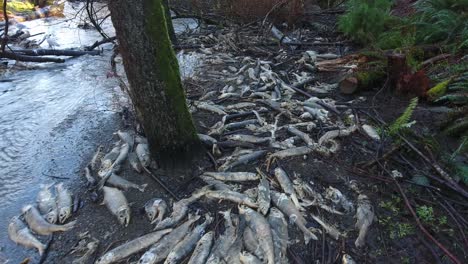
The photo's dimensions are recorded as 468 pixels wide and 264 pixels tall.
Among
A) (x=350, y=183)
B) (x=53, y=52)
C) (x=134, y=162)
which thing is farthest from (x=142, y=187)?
(x=53, y=52)

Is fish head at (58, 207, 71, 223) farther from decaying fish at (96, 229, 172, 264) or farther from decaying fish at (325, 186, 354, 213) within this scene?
decaying fish at (325, 186, 354, 213)

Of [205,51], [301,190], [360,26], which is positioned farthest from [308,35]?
[301,190]

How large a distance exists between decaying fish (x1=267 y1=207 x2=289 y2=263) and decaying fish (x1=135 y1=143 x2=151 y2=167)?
5.88ft

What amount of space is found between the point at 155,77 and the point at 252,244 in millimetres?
2062

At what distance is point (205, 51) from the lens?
32.9 feet

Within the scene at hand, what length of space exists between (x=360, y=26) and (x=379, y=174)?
5692mm

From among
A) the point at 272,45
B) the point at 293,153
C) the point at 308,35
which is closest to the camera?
the point at 293,153

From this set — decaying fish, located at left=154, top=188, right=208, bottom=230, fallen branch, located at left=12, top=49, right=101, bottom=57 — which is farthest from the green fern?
fallen branch, located at left=12, top=49, right=101, bottom=57

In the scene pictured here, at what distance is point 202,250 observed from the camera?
3.29 metres

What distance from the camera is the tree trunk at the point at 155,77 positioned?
11.8ft

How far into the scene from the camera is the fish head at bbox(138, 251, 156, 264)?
10.5 feet

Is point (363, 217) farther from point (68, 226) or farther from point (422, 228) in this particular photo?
point (68, 226)

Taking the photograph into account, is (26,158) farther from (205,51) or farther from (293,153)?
(205,51)

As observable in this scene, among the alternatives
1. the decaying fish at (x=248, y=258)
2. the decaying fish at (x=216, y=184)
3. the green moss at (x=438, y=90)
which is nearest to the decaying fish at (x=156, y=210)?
the decaying fish at (x=216, y=184)
